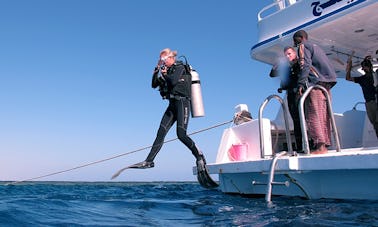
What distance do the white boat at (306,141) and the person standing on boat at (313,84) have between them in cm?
16

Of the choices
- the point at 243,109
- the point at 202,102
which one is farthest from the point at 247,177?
the point at 243,109

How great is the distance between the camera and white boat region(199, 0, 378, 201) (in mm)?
4113

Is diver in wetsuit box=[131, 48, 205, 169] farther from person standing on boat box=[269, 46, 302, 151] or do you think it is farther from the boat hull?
person standing on boat box=[269, 46, 302, 151]

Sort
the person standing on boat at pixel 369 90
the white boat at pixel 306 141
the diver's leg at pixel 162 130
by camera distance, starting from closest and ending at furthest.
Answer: the white boat at pixel 306 141 → the diver's leg at pixel 162 130 → the person standing on boat at pixel 369 90

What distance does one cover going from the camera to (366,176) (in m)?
4.05

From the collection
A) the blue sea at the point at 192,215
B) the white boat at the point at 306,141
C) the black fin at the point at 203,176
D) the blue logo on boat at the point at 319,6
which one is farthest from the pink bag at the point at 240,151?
the blue logo on boat at the point at 319,6

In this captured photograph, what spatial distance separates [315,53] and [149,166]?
268 centimetres

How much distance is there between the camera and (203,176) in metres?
5.65

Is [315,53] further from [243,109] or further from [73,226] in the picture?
[73,226]

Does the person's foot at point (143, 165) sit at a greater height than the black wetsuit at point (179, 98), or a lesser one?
lesser

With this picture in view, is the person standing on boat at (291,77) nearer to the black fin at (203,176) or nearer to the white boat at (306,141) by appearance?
the white boat at (306,141)

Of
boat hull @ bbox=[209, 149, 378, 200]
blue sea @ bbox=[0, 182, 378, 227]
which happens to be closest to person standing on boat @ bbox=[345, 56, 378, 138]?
boat hull @ bbox=[209, 149, 378, 200]

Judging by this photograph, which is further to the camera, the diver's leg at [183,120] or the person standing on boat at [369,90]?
the person standing on boat at [369,90]

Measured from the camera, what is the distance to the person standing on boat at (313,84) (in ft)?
14.7
